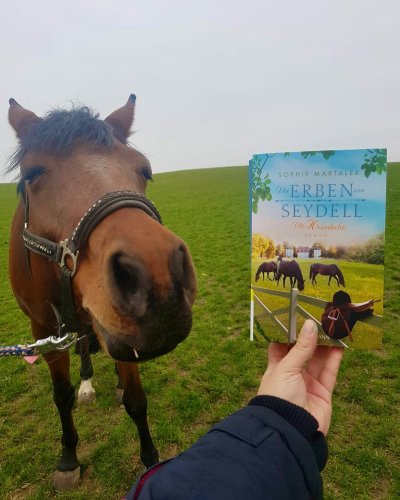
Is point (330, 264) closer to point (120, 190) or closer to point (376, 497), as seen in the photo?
point (120, 190)

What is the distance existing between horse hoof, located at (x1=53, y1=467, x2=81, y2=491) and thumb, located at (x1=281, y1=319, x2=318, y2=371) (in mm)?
3016

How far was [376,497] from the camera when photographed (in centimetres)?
342

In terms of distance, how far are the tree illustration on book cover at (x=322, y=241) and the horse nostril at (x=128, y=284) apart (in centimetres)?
106

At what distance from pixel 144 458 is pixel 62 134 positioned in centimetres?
323

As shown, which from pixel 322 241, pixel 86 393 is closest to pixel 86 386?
pixel 86 393

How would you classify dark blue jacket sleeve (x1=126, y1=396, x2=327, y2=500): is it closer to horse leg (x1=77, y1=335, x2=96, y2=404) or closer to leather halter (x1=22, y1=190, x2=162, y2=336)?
leather halter (x1=22, y1=190, x2=162, y2=336)

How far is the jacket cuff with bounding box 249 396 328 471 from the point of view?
1.51 metres

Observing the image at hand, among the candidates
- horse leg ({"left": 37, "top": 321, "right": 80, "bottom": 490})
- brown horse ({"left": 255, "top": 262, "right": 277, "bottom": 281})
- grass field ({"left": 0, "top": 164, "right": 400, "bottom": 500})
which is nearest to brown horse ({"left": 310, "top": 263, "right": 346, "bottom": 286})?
brown horse ({"left": 255, "top": 262, "right": 277, "bottom": 281})

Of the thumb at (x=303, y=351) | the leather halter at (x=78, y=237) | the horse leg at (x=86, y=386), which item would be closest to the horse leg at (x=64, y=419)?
the horse leg at (x=86, y=386)

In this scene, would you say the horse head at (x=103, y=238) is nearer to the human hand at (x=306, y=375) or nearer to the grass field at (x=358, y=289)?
the human hand at (x=306, y=375)

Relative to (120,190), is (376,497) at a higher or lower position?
lower

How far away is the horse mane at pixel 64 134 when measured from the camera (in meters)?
2.35

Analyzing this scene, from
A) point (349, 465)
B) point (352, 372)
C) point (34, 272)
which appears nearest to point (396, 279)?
point (352, 372)

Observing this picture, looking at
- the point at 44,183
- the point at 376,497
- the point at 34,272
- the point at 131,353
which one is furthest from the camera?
the point at 376,497
